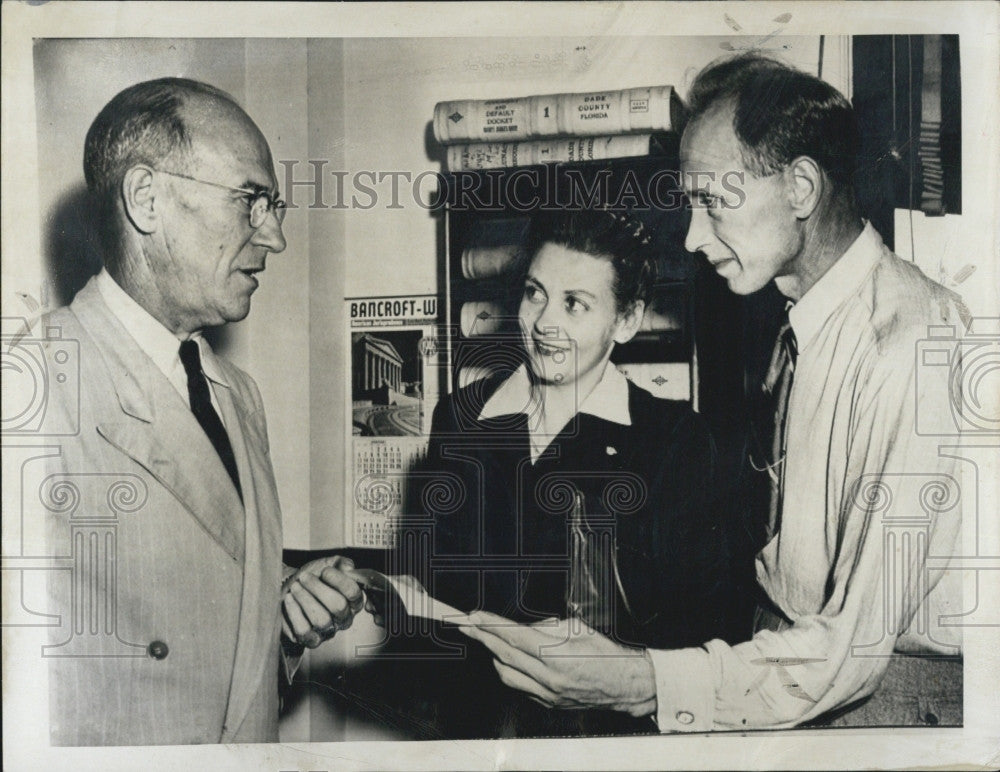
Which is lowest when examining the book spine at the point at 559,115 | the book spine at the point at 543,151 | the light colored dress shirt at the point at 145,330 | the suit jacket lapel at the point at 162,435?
the suit jacket lapel at the point at 162,435

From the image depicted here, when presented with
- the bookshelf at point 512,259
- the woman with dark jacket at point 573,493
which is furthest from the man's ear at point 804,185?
the woman with dark jacket at point 573,493

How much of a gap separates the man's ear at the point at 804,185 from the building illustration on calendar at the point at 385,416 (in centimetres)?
84

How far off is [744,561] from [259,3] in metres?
1.59

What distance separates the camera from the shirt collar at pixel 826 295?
2111 millimetres

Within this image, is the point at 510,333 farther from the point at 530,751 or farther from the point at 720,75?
the point at 530,751

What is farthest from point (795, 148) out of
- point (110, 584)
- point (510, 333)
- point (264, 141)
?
point (110, 584)

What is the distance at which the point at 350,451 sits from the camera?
2.10 meters

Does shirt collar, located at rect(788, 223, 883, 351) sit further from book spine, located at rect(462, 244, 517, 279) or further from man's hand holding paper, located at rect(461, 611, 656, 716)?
man's hand holding paper, located at rect(461, 611, 656, 716)

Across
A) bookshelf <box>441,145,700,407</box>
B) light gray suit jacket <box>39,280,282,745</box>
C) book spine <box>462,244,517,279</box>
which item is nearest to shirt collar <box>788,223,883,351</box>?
bookshelf <box>441,145,700,407</box>

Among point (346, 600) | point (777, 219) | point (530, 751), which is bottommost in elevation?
point (530, 751)

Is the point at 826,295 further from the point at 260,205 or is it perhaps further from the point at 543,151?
the point at 260,205

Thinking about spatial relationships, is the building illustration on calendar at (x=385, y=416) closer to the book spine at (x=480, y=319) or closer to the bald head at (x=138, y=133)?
the book spine at (x=480, y=319)

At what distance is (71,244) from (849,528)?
1.77 metres

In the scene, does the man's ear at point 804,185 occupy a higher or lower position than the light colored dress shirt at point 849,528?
higher
